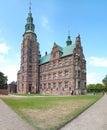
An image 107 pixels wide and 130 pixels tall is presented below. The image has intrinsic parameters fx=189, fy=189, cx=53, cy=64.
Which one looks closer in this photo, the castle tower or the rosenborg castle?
the rosenborg castle

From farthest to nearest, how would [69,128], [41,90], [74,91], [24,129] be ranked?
[41,90]
[74,91]
[69,128]
[24,129]

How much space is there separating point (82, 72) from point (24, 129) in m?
53.1

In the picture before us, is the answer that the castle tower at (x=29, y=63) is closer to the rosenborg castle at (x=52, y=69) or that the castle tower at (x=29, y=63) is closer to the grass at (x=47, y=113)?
the rosenborg castle at (x=52, y=69)

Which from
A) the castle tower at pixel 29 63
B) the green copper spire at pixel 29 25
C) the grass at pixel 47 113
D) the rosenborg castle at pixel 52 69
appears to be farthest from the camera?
the green copper spire at pixel 29 25

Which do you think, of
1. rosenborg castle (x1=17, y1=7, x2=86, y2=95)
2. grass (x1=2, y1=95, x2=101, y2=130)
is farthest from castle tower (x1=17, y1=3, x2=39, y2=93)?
grass (x1=2, y1=95, x2=101, y2=130)

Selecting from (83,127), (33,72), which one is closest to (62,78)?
(33,72)

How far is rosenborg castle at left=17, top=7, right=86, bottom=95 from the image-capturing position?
189 ft

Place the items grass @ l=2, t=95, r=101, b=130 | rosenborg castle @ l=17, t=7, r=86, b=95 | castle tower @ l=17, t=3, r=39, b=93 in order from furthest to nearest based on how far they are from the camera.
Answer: castle tower @ l=17, t=3, r=39, b=93 → rosenborg castle @ l=17, t=7, r=86, b=95 → grass @ l=2, t=95, r=101, b=130

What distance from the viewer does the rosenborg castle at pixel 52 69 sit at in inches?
2264

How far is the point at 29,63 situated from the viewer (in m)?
70.1

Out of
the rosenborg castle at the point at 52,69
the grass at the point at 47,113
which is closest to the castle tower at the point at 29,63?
the rosenborg castle at the point at 52,69

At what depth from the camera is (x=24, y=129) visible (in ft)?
26.3

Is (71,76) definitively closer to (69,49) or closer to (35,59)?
(69,49)

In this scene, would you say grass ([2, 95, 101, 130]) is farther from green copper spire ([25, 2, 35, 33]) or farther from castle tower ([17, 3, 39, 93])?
green copper spire ([25, 2, 35, 33])
